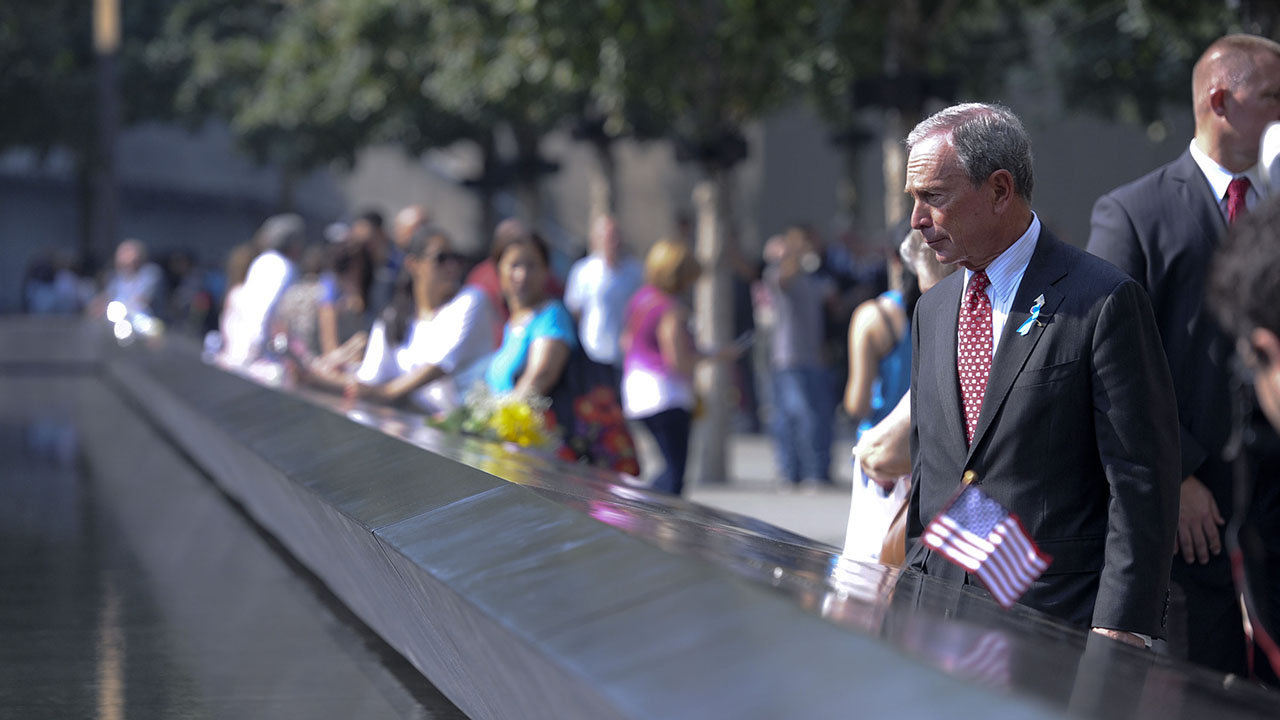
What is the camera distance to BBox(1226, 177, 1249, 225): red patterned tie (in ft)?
15.8

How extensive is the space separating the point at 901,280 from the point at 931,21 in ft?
22.9

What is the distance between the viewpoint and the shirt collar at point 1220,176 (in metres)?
4.85

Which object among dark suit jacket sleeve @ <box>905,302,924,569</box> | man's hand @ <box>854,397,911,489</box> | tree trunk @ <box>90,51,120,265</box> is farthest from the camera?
tree trunk @ <box>90,51,120,265</box>

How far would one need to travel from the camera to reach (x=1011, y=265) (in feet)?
13.2

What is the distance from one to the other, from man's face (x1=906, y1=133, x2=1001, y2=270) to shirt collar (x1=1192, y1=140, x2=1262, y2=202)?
44.1 inches

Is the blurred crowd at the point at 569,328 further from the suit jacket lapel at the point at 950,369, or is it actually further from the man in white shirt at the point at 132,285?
the man in white shirt at the point at 132,285

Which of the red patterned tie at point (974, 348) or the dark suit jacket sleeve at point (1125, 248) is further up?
the dark suit jacket sleeve at point (1125, 248)

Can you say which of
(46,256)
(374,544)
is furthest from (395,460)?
(46,256)

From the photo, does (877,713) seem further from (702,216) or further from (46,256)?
(46,256)

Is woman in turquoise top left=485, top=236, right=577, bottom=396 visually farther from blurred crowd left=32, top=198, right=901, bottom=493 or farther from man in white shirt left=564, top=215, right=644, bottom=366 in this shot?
man in white shirt left=564, top=215, right=644, bottom=366

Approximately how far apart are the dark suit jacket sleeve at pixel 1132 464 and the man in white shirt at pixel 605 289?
35.2 ft

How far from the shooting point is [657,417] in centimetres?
1071

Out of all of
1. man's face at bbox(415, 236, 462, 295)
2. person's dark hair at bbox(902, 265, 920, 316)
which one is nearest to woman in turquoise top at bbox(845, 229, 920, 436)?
person's dark hair at bbox(902, 265, 920, 316)

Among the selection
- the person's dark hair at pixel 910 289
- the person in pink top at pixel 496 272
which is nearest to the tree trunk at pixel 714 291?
the person in pink top at pixel 496 272
